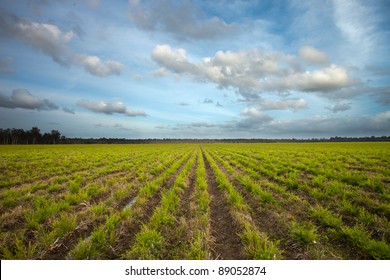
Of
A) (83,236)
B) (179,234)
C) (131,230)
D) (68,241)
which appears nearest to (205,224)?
(179,234)

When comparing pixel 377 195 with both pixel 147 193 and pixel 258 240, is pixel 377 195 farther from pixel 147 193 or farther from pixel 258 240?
pixel 147 193

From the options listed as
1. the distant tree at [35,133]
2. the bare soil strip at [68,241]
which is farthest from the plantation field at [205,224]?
the distant tree at [35,133]

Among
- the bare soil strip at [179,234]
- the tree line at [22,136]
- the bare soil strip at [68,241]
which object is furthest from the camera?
the tree line at [22,136]

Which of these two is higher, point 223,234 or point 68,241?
point 68,241

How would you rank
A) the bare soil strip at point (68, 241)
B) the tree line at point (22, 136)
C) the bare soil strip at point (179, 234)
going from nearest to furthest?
the bare soil strip at point (68, 241) < the bare soil strip at point (179, 234) < the tree line at point (22, 136)

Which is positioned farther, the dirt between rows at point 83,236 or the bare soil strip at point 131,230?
the bare soil strip at point 131,230

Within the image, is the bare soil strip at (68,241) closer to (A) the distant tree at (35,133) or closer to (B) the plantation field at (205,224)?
(B) the plantation field at (205,224)

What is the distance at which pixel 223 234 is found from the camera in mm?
5105

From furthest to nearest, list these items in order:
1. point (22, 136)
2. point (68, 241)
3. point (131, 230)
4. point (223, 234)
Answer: point (22, 136), point (131, 230), point (223, 234), point (68, 241)

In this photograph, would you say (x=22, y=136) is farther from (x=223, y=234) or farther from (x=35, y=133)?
(x=223, y=234)

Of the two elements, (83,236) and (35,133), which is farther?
(35,133)

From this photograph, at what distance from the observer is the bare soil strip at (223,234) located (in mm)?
4198

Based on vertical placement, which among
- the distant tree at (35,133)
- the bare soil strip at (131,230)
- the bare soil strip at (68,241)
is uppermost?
the distant tree at (35,133)
